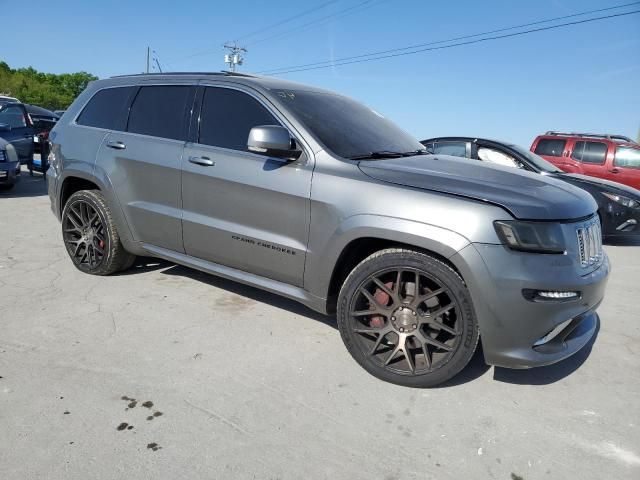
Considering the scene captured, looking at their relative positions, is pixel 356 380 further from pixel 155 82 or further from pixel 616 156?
pixel 616 156

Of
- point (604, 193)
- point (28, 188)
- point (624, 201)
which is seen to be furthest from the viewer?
point (28, 188)

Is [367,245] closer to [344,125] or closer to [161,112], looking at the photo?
[344,125]

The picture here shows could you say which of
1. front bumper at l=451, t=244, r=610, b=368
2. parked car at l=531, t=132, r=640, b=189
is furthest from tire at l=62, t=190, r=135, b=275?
parked car at l=531, t=132, r=640, b=189

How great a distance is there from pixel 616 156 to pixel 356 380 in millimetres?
10487

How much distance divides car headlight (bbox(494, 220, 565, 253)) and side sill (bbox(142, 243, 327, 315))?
119 centimetres

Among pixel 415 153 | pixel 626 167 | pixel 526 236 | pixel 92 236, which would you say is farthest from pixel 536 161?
pixel 92 236

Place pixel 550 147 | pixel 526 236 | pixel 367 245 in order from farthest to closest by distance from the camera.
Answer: pixel 550 147, pixel 367 245, pixel 526 236

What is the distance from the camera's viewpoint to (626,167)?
10594 millimetres

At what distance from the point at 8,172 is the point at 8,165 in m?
0.12

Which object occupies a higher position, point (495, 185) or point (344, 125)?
point (344, 125)

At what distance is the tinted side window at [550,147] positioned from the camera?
11102 millimetres

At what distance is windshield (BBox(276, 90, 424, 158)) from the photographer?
10.5 feet

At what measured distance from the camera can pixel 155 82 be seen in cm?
401

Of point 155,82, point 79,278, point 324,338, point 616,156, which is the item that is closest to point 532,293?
point 324,338
